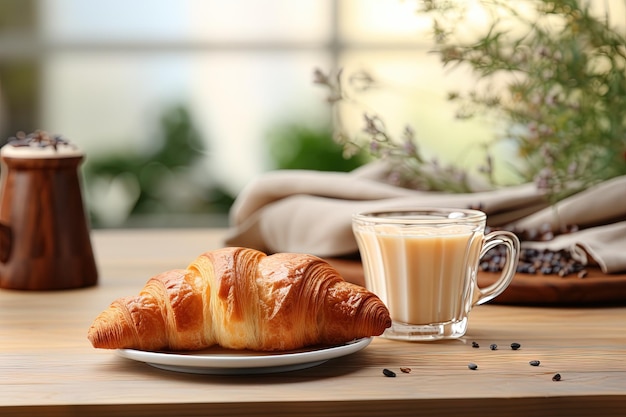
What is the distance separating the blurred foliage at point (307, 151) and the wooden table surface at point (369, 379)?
115 inches

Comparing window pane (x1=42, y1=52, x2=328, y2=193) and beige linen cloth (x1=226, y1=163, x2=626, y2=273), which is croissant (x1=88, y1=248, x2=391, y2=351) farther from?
window pane (x1=42, y1=52, x2=328, y2=193)

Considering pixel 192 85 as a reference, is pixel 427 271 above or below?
below

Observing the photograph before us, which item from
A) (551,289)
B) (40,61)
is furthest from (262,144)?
(551,289)

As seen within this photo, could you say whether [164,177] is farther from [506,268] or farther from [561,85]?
[506,268]

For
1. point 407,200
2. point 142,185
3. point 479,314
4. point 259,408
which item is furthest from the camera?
point 142,185

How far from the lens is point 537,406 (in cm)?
79

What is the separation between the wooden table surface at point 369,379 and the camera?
78 cm

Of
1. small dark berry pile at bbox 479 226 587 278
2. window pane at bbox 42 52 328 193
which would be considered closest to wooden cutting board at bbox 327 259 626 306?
small dark berry pile at bbox 479 226 587 278

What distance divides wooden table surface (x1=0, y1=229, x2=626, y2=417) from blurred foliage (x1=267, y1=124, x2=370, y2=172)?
2923mm

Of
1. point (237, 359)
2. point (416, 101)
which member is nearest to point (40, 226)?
point (237, 359)

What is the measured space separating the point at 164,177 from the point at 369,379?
3784 mm

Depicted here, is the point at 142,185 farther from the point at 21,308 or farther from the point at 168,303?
the point at 168,303

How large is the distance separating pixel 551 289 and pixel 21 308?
68 centimetres

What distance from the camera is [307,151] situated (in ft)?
14.0
